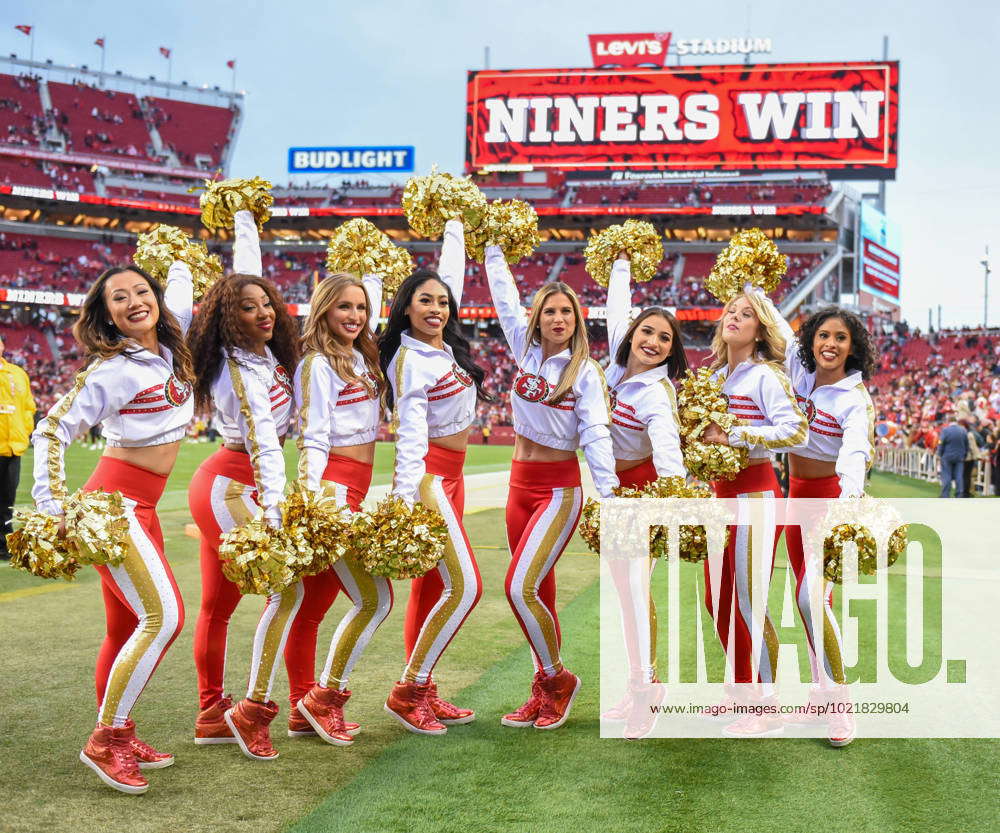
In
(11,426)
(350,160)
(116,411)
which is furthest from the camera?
(350,160)

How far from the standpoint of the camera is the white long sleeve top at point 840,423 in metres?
3.94

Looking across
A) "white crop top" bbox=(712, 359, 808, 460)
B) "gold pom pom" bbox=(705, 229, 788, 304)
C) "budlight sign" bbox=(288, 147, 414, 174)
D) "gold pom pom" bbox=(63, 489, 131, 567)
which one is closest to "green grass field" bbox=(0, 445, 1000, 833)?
"gold pom pom" bbox=(63, 489, 131, 567)

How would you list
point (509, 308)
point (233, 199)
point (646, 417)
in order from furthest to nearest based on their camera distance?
point (509, 308)
point (233, 199)
point (646, 417)

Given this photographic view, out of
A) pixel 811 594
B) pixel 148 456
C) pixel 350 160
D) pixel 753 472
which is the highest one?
pixel 350 160

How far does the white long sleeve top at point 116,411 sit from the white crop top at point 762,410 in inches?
89.4

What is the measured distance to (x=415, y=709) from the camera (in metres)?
4.05

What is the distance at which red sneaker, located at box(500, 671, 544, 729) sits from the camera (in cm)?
413

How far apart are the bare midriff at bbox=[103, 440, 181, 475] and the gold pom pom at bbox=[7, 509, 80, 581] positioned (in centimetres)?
35

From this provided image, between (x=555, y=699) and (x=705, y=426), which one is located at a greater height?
(x=705, y=426)

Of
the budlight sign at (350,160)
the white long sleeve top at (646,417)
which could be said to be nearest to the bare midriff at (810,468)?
the white long sleeve top at (646,417)

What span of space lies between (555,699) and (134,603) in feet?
5.83

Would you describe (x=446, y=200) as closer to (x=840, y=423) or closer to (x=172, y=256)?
(x=172, y=256)

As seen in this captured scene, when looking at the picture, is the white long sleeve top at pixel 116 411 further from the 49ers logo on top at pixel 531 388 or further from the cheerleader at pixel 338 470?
the 49ers logo on top at pixel 531 388

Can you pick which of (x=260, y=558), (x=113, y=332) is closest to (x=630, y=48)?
(x=113, y=332)
